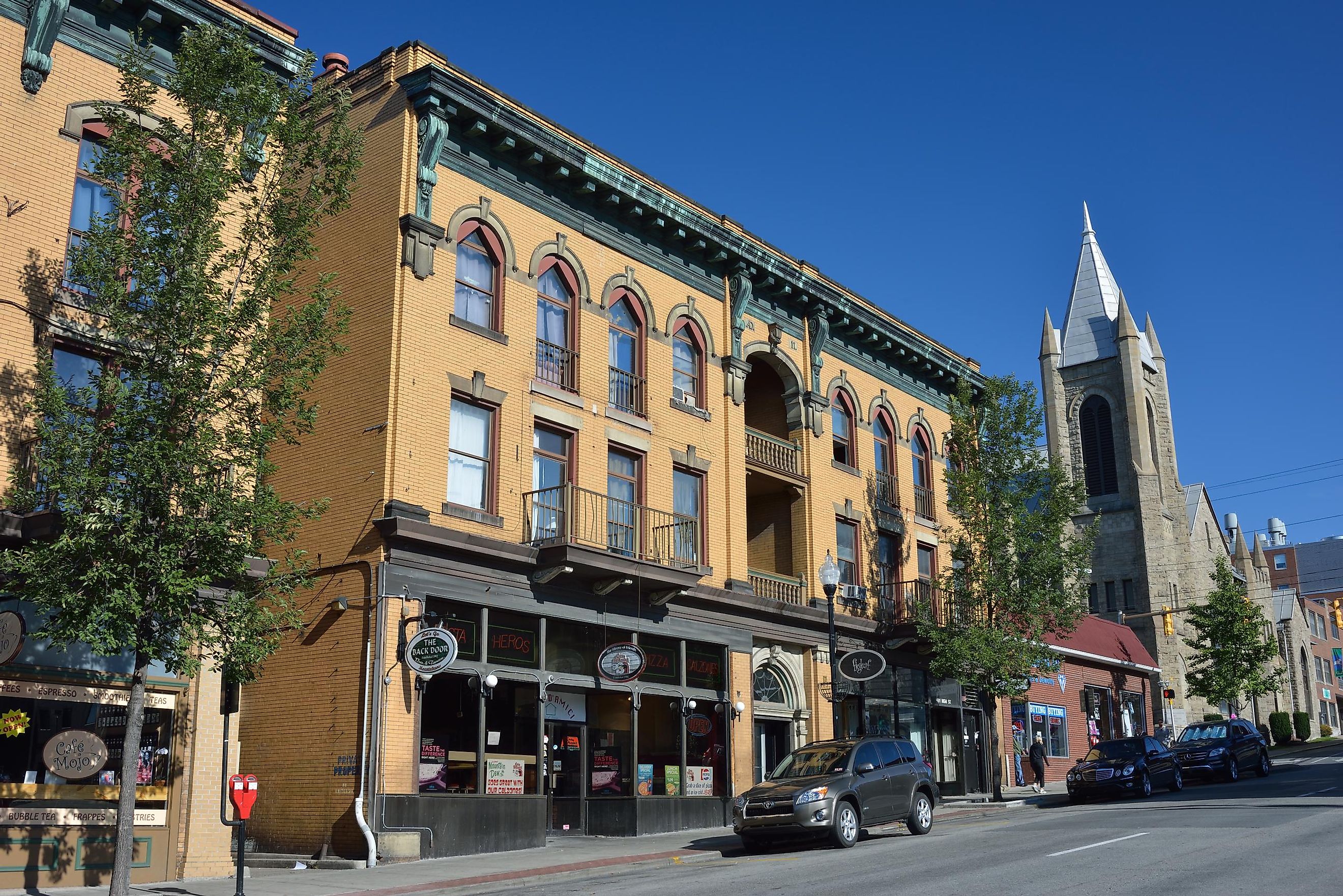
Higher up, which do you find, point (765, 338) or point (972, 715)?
point (765, 338)

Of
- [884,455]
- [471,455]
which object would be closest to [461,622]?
[471,455]

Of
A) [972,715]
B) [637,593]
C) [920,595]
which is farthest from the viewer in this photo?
[972,715]

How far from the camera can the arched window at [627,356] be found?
81.1 ft

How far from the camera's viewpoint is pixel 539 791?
68.0 feet

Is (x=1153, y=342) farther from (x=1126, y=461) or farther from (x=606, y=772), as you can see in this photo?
(x=606, y=772)

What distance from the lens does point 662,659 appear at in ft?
79.5

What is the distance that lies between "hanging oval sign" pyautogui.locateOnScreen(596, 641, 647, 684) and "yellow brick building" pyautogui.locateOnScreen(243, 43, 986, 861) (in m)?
0.07

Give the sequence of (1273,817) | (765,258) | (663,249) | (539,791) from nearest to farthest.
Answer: (1273,817), (539,791), (663,249), (765,258)

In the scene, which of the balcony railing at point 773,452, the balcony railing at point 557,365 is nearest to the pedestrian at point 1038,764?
the balcony railing at point 773,452

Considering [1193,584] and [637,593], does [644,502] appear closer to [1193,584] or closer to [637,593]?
[637,593]

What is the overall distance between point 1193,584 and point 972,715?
1860 inches

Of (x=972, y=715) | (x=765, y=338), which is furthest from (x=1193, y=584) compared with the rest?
(x=765, y=338)

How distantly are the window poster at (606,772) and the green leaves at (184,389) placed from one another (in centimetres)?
969

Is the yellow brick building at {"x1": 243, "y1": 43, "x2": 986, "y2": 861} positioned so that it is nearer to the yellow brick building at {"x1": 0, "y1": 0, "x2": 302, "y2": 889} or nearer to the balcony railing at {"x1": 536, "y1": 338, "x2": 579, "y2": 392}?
the balcony railing at {"x1": 536, "y1": 338, "x2": 579, "y2": 392}
